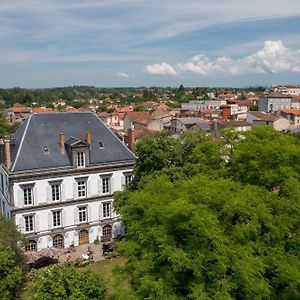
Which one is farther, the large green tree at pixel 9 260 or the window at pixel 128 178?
the window at pixel 128 178

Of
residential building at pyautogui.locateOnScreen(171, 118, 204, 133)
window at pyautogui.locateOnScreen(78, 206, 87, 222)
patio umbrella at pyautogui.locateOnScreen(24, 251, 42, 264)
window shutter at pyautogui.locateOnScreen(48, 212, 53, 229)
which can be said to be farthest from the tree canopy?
residential building at pyautogui.locateOnScreen(171, 118, 204, 133)

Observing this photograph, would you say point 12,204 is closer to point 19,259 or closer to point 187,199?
point 19,259

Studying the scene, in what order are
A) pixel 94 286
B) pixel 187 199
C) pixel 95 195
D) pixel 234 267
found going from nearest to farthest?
pixel 234 267
pixel 187 199
pixel 94 286
pixel 95 195

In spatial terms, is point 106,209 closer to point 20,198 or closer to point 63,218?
point 63,218

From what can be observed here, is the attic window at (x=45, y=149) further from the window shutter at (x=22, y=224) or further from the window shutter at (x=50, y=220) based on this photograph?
the window shutter at (x=22, y=224)

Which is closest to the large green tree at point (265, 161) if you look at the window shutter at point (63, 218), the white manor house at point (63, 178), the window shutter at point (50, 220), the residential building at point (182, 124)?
the white manor house at point (63, 178)

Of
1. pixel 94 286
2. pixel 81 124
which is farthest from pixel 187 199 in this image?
pixel 81 124

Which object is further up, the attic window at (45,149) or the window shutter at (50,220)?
the attic window at (45,149)
